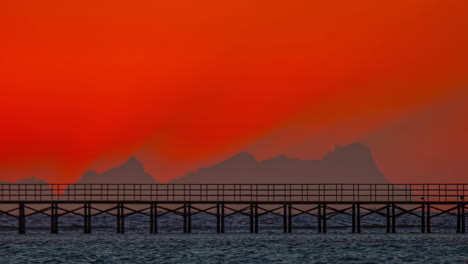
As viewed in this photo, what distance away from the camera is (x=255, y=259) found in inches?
2362

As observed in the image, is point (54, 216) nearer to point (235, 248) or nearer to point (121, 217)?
point (121, 217)

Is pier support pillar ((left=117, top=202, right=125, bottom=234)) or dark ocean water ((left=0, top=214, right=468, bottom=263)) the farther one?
pier support pillar ((left=117, top=202, right=125, bottom=234))

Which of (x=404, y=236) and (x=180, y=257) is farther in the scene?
(x=404, y=236)

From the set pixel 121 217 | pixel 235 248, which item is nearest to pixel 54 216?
pixel 121 217

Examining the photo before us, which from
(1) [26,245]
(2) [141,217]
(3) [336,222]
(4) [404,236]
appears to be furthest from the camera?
(2) [141,217]

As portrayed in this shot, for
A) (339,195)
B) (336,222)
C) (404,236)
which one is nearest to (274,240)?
(339,195)

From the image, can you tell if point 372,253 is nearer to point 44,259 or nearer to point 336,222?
point 44,259

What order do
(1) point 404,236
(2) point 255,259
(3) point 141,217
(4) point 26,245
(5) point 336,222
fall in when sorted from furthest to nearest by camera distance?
(3) point 141,217 < (5) point 336,222 < (1) point 404,236 < (4) point 26,245 < (2) point 255,259

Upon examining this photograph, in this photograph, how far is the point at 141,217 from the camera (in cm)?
14888

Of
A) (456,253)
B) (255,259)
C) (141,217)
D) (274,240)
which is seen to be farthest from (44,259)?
(141,217)

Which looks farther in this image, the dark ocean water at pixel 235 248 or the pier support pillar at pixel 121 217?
the pier support pillar at pixel 121 217

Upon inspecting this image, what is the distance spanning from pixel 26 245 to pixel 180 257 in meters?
15.8

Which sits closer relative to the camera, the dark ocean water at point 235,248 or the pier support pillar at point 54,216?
the dark ocean water at point 235,248

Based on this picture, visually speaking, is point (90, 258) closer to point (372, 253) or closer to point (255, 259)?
point (255, 259)
